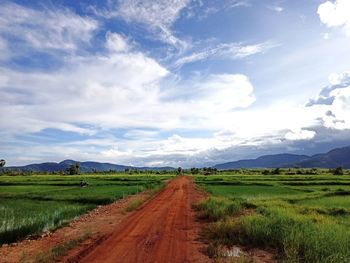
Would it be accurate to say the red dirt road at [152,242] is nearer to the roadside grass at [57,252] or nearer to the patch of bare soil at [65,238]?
the patch of bare soil at [65,238]

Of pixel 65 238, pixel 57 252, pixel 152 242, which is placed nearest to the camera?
pixel 57 252

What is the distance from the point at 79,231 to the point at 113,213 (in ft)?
27.6

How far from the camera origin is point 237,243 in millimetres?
16562

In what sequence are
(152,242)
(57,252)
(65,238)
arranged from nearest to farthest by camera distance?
(57,252), (152,242), (65,238)

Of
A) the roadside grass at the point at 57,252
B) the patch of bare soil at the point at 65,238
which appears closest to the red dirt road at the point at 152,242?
the patch of bare soil at the point at 65,238

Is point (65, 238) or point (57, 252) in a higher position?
point (65, 238)

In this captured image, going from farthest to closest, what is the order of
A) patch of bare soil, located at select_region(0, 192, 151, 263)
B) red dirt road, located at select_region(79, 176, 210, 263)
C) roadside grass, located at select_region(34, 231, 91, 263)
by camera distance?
patch of bare soil, located at select_region(0, 192, 151, 263)
red dirt road, located at select_region(79, 176, 210, 263)
roadside grass, located at select_region(34, 231, 91, 263)

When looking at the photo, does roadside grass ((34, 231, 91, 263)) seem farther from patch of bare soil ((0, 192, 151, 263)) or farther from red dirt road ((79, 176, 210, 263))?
red dirt road ((79, 176, 210, 263))

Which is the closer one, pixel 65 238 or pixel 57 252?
pixel 57 252

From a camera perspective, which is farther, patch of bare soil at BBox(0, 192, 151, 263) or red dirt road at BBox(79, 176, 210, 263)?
patch of bare soil at BBox(0, 192, 151, 263)

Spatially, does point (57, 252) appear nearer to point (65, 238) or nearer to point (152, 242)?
point (65, 238)

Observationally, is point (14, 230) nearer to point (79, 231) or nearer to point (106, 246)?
point (79, 231)

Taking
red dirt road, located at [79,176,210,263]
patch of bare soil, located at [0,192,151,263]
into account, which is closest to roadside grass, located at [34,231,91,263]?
patch of bare soil, located at [0,192,151,263]

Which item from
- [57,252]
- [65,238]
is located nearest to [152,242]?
[57,252]
